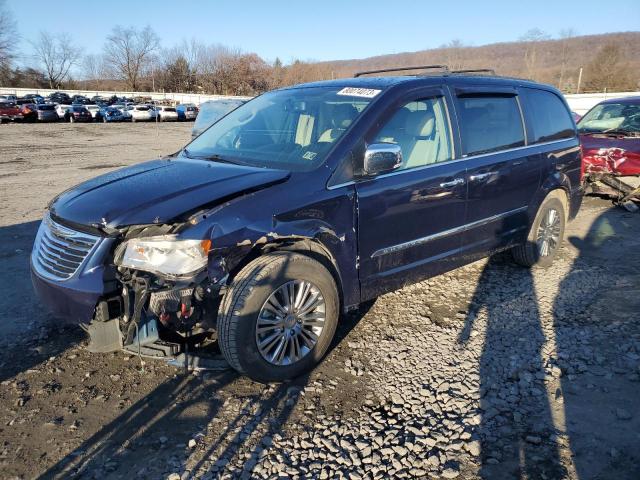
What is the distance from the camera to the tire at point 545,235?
5.06 metres

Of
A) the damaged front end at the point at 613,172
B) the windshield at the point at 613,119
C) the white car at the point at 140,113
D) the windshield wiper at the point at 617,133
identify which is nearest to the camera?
the damaged front end at the point at 613,172

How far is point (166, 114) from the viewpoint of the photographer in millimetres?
41438

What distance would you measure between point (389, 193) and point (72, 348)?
2569mm

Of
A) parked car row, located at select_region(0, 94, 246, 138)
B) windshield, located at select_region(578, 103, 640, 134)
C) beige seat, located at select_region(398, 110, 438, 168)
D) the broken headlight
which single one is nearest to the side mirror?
beige seat, located at select_region(398, 110, 438, 168)

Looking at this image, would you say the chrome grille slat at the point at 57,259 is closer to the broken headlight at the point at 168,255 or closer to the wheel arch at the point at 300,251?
the broken headlight at the point at 168,255

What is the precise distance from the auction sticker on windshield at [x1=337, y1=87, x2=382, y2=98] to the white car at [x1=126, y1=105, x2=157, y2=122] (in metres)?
39.5

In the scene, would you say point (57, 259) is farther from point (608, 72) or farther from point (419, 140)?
point (608, 72)

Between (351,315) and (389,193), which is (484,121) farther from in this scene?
(351,315)

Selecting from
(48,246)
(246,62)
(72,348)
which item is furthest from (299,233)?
(246,62)

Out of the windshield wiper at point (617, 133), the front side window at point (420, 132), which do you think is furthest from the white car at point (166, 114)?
the front side window at point (420, 132)

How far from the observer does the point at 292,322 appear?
3158 mm

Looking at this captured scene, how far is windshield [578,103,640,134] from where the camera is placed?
8812mm

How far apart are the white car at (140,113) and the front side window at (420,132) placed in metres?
39.8

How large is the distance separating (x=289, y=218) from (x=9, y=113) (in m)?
39.1
